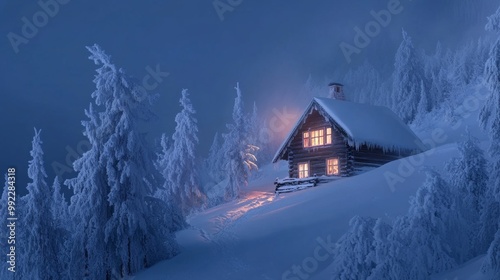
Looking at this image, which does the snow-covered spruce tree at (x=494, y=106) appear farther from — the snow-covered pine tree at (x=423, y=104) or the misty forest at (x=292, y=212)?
the snow-covered pine tree at (x=423, y=104)

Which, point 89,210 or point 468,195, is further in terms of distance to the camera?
point 89,210

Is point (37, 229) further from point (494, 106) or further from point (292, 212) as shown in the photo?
point (494, 106)

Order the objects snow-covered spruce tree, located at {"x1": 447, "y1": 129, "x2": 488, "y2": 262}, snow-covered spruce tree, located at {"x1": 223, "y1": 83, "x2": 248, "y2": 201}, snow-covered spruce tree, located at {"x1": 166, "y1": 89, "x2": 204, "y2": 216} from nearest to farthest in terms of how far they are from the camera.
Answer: snow-covered spruce tree, located at {"x1": 447, "y1": 129, "x2": 488, "y2": 262} → snow-covered spruce tree, located at {"x1": 166, "y1": 89, "x2": 204, "y2": 216} → snow-covered spruce tree, located at {"x1": 223, "y1": 83, "x2": 248, "y2": 201}

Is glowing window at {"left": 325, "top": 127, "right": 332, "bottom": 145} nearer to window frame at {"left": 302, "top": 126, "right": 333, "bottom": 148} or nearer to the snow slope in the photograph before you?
window frame at {"left": 302, "top": 126, "right": 333, "bottom": 148}

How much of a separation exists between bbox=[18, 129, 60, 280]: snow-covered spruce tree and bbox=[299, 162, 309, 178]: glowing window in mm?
20810

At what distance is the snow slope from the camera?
2020 centimetres

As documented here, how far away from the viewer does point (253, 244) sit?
22938mm

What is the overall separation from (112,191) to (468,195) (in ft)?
47.2

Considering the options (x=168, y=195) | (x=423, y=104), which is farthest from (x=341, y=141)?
(x=423, y=104)

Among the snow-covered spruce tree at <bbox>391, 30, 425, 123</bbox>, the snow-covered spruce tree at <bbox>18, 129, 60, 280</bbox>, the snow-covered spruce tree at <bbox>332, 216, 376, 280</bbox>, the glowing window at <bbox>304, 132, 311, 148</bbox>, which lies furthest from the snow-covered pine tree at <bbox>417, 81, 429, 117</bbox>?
the snow-covered spruce tree at <bbox>332, 216, 376, 280</bbox>

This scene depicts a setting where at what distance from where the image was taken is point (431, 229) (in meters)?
15.2

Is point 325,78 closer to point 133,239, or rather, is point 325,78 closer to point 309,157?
point 309,157

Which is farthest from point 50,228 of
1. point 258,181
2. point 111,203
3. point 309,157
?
point 258,181

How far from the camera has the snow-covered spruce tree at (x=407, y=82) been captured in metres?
62.9
